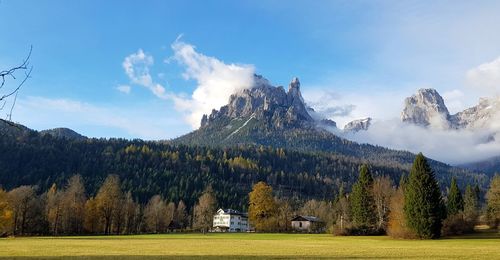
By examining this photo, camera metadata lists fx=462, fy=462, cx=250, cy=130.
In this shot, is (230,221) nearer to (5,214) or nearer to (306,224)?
(306,224)

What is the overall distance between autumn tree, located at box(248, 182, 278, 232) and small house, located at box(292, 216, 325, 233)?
64.3 ft

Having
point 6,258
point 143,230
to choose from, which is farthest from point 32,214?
point 6,258

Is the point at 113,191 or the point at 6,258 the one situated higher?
the point at 113,191

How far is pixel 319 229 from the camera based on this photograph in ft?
477

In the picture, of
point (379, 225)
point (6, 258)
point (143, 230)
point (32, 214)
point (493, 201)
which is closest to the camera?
point (6, 258)

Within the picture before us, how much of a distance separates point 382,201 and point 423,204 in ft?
81.2

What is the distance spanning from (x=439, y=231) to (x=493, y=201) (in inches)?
800

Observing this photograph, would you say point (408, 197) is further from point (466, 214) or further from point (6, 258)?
point (6, 258)

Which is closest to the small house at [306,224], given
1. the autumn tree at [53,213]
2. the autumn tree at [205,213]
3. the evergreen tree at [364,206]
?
the autumn tree at [205,213]

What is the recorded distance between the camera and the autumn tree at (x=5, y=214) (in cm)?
8394

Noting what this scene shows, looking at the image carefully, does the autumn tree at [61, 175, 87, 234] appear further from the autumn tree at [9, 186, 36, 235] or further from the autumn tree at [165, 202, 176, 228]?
the autumn tree at [165, 202, 176, 228]

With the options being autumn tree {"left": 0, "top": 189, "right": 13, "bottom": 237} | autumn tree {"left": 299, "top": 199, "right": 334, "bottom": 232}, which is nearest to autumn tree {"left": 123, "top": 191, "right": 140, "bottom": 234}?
autumn tree {"left": 0, "top": 189, "right": 13, "bottom": 237}

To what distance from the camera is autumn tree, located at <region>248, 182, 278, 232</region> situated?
12138cm

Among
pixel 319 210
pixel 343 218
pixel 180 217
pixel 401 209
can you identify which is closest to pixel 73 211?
pixel 180 217
